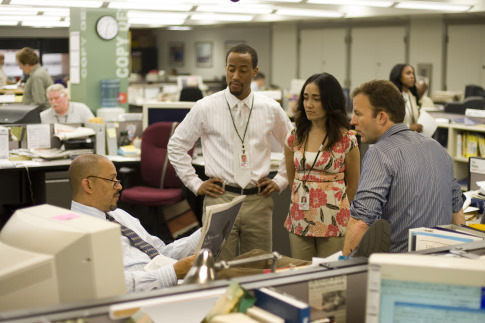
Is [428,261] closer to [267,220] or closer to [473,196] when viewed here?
[267,220]

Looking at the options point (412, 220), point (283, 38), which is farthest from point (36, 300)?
point (283, 38)

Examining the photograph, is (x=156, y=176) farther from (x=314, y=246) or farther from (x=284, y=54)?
(x=284, y=54)

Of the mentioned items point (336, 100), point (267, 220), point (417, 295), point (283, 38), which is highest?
point (283, 38)

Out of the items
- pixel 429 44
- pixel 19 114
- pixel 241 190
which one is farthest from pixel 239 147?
pixel 429 44

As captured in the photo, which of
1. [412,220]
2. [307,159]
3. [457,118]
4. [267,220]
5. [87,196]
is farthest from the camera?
[457,118]

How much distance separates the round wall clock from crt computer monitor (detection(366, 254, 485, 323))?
8422 millimetres

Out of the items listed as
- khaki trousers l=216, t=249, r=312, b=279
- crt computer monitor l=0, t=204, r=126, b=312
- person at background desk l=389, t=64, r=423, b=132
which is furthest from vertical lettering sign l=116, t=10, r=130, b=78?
crt computer monitor l=0, t=204, r=126, b=312

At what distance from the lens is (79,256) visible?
5.94 feet

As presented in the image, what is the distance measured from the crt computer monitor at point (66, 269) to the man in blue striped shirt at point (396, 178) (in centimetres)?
110

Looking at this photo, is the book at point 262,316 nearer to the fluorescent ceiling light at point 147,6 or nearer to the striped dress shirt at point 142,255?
the striped dress shirt at point 142,255

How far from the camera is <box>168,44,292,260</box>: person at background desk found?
3.82m

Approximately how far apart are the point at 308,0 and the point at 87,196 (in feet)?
26.2

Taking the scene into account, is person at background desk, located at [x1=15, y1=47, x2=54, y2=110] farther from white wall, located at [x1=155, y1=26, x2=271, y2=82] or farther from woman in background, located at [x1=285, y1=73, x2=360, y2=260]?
white wall, located at [x1=155, y1=26, x2=271, y2=82]

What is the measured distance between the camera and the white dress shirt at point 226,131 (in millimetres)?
3852
